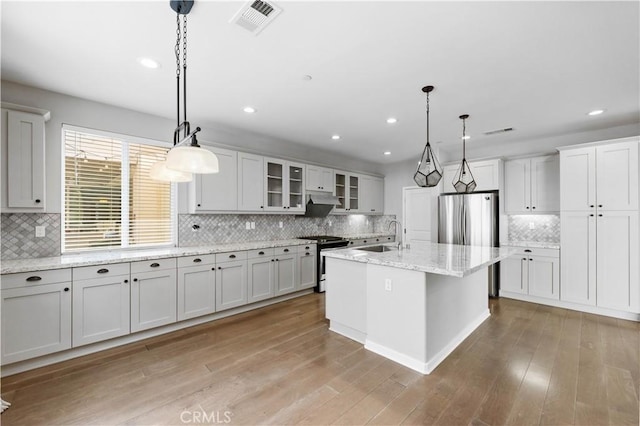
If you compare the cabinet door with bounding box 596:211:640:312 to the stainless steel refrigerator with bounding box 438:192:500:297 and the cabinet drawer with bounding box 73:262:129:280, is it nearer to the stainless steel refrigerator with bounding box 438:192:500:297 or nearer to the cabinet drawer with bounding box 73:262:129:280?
the stainless steel refrigerator with bounding box 438:192:500:297

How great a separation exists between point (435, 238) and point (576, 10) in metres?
4.10

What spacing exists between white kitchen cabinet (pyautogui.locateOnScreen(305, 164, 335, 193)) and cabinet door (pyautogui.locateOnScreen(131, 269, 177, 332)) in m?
2.73

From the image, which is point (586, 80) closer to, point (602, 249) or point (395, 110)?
point (395, 110)

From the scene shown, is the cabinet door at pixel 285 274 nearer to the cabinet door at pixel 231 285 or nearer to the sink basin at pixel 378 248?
the cabinet door at pixel 231 285

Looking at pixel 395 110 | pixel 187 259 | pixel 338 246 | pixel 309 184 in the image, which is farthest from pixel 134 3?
pixel 338 246

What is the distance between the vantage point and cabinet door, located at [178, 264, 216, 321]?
323 centimetres

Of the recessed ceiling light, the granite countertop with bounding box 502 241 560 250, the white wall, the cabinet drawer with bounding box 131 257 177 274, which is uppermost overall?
the recessed ceiling light

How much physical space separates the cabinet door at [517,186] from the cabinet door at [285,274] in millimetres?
3802

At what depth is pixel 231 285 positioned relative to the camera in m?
3.64

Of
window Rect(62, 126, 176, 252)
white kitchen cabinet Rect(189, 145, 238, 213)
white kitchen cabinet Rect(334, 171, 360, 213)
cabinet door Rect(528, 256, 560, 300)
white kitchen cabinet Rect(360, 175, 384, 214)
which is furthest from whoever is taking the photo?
white kitchen cabinet Rect(360, 175, 384, 214)

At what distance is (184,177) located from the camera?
6.95 ft

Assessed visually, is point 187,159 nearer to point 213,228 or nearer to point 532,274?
point 213,228

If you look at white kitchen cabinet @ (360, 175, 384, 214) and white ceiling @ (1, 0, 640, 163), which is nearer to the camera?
white ceiling @ (1, 0, 640, 163)
